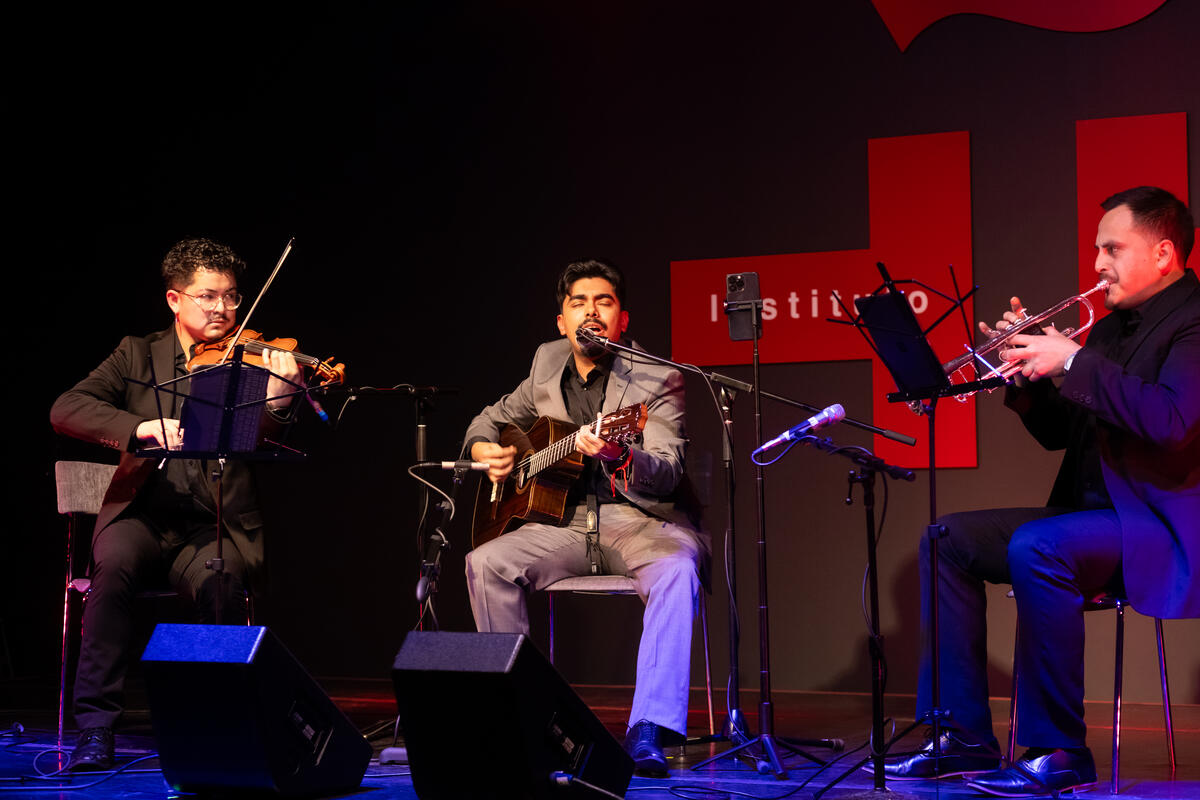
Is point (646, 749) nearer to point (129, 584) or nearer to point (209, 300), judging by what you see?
point (129, 584)

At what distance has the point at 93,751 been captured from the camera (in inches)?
130

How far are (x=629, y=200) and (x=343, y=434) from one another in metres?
1.63

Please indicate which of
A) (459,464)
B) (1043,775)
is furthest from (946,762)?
(459,464)

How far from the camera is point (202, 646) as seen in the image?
260cm

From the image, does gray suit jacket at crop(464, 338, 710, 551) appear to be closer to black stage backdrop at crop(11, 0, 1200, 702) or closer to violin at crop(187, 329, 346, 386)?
black stage backdrop at crop(11, 0, 1200, 702)

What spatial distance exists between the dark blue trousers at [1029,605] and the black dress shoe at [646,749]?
0.70 m

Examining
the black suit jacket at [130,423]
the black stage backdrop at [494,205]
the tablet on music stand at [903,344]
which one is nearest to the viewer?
the tablet on music stand at [903,344]

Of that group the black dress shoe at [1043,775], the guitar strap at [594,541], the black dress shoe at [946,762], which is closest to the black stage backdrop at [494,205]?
the guitar strap at [594,541]

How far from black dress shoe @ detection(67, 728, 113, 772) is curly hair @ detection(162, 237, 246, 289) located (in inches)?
56.1

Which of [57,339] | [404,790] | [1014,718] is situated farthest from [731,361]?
[57,339]

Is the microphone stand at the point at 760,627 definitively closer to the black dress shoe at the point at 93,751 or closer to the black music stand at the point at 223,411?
the black music stand at the point at 223,411

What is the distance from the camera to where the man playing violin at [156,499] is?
345 cm

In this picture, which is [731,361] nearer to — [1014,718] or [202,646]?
[1014,718]

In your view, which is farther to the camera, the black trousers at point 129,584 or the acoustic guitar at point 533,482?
the acoustic guitar at point 533,482
